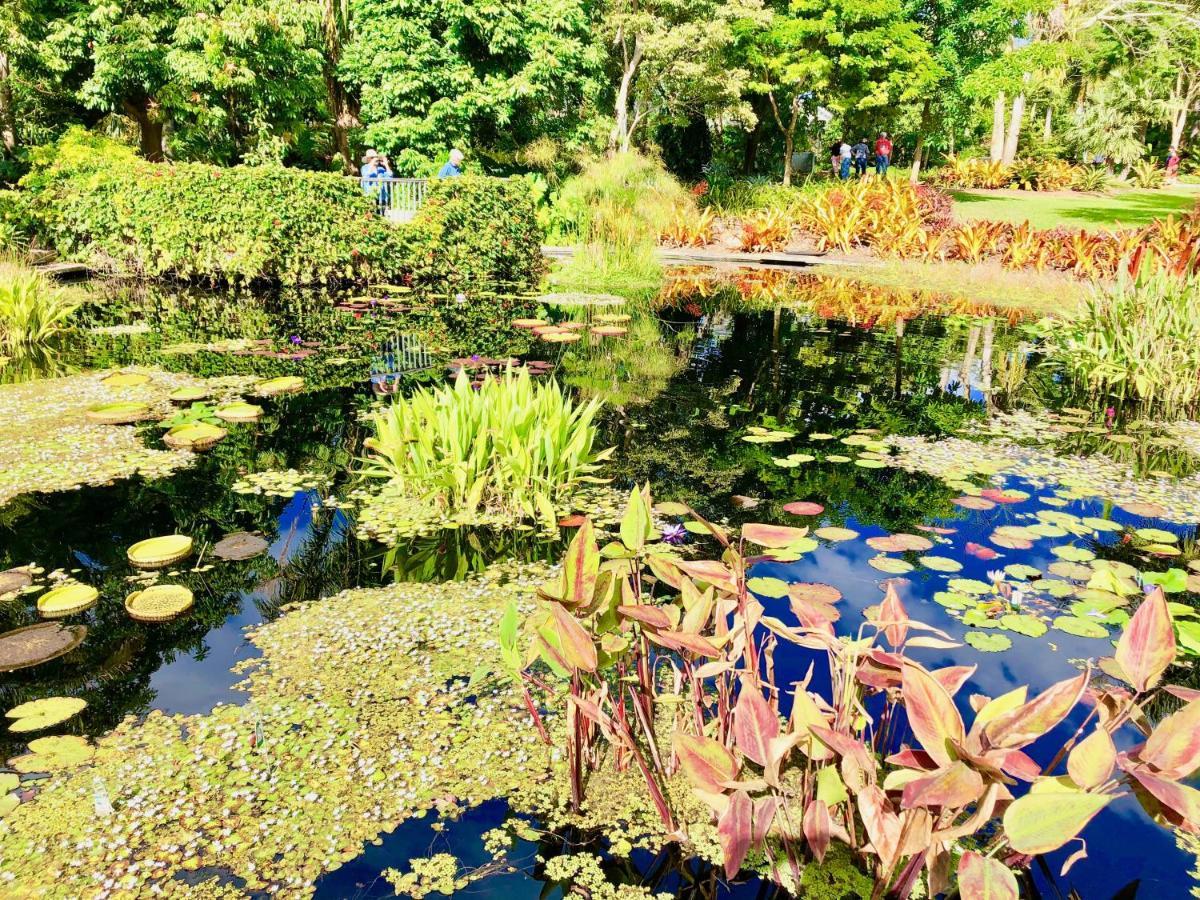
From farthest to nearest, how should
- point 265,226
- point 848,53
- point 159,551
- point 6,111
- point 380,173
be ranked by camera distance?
1. point 848,53
2. point 6,111
3. point 380,173
4. point 265,226
5. point 159,551

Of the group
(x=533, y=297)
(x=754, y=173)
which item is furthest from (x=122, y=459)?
(x=754, y=173)

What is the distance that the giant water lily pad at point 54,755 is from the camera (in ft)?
7.39

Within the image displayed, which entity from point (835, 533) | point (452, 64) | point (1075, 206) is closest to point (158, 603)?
point (835, 533)

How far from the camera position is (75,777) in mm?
2213

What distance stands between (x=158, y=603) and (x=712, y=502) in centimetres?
250

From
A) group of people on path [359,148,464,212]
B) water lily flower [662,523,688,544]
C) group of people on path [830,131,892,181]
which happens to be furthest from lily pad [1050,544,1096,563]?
group of people on path [830,131,892,181]

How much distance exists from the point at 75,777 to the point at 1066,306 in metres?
10.5

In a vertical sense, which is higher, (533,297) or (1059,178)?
(1059,178)

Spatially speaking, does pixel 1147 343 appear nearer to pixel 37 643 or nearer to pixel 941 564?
pixel 941 564

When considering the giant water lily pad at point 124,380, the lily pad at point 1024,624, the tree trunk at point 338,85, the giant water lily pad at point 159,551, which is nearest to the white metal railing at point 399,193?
the tree trunk at point 338,85

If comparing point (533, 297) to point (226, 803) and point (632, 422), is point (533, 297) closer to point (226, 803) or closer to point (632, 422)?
point (632, 422)

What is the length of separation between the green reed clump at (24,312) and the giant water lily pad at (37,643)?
5376mm

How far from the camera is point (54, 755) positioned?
7.54 ft

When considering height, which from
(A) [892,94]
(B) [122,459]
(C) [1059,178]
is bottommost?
(B) [122,459]
